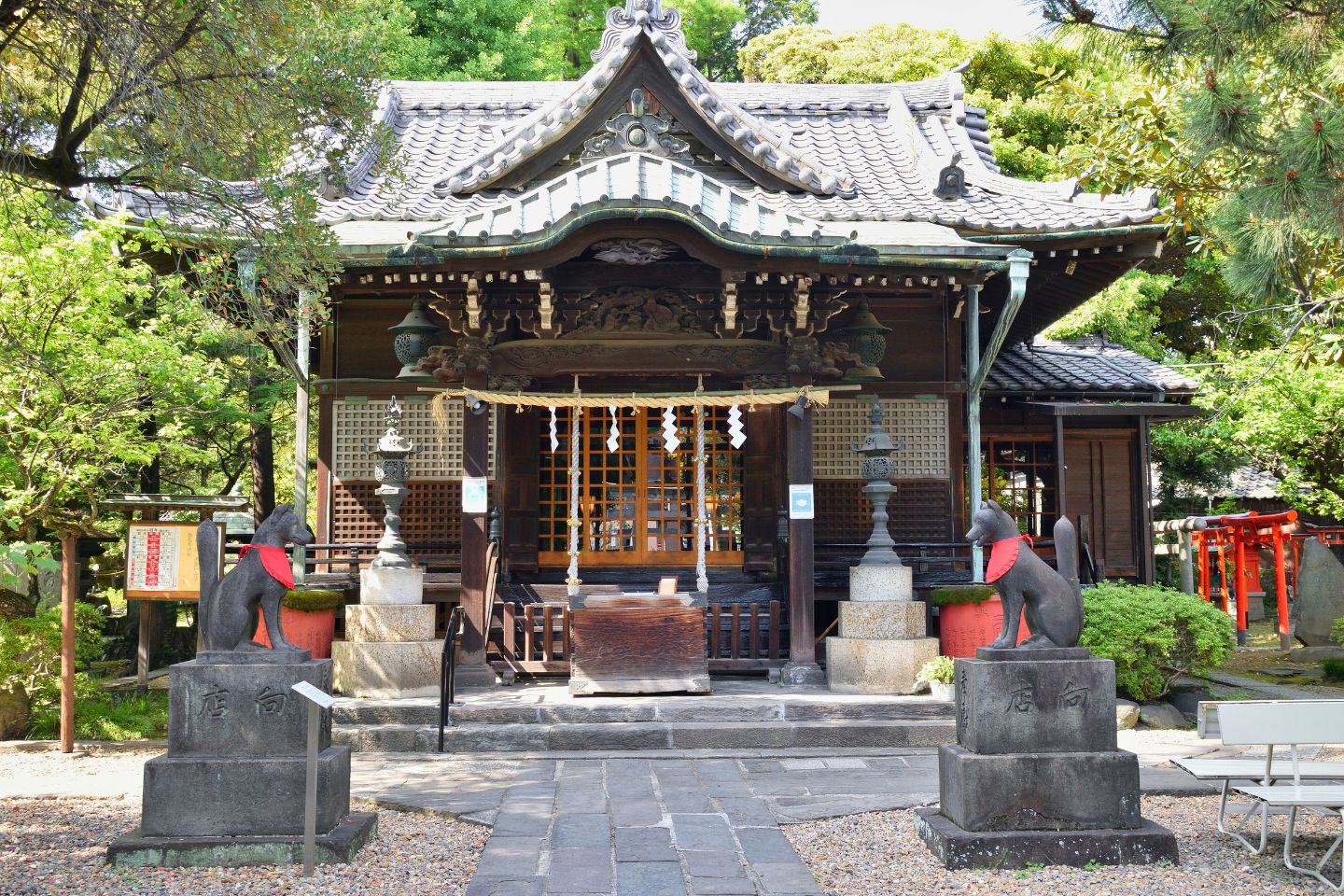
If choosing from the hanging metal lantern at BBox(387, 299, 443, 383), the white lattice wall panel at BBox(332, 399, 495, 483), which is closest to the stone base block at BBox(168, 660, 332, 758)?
the hanging metal lantern at BBox(387, 299, 443, 383)

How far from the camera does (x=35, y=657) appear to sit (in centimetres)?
983

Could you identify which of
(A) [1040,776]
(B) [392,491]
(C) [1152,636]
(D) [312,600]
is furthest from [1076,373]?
(D) [312,600]

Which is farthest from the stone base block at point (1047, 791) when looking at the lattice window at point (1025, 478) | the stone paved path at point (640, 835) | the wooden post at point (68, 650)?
the lattice window at point (1025, 478)

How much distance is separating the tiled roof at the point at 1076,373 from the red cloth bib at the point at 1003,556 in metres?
7.86

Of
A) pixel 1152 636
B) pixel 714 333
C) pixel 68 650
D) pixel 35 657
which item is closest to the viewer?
pixel 68 650

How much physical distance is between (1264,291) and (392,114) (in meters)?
11.7

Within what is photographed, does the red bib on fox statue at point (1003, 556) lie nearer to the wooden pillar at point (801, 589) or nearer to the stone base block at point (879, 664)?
the stone base block at point (879, 664)

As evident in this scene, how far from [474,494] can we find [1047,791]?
6014 mm

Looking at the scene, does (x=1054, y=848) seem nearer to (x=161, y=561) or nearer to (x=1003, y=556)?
(x=1003, y=556)

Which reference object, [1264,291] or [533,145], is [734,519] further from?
[1264,291]

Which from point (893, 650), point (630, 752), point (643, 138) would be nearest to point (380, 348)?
point (643, 138)

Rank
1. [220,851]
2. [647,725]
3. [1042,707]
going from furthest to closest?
[647,725]
[1042,707]
[220,851]

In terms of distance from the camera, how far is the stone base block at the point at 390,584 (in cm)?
947

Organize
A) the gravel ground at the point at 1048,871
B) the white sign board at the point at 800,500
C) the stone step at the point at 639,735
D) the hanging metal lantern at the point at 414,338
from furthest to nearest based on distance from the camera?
the hanging metal lantern at the point at 414,338
the white sign board at the point at 800,500
the stone step at the point at 639,735
the gravel ground at the point at 1048,871
